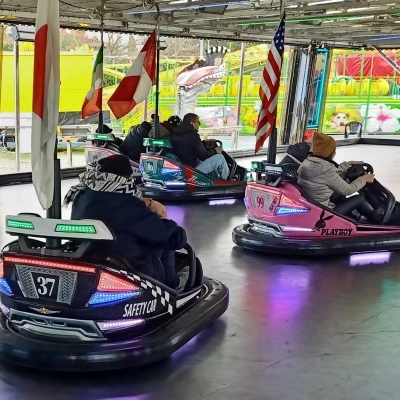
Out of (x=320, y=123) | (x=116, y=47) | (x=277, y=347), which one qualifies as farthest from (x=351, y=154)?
(x=277, y=347)

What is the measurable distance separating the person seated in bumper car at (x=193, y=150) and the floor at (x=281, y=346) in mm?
2327

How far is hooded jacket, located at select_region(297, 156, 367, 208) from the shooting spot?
4555 millimetres

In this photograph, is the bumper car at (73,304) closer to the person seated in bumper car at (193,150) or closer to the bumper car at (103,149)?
the person seated in bumper car at (193,150)

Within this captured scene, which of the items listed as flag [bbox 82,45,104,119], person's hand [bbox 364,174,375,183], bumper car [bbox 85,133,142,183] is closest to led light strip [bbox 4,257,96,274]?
person's hand [bbox 364,174,375,183]

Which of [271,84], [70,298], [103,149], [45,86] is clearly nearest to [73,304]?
[70,298]

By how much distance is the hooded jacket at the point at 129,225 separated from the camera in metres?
2.72

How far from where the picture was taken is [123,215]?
8.95ft

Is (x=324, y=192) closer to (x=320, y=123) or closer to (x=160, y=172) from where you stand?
(x=160, y=172)

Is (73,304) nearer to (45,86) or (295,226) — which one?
(45,86)

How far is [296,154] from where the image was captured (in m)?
5.31

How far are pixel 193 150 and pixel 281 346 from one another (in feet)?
13.4

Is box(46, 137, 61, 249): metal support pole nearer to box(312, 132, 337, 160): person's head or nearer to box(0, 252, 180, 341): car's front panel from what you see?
box(0, 252, 180, 341): car's front panel

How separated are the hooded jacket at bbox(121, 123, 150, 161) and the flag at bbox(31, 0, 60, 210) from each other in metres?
4.98

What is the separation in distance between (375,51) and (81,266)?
12417 mm
